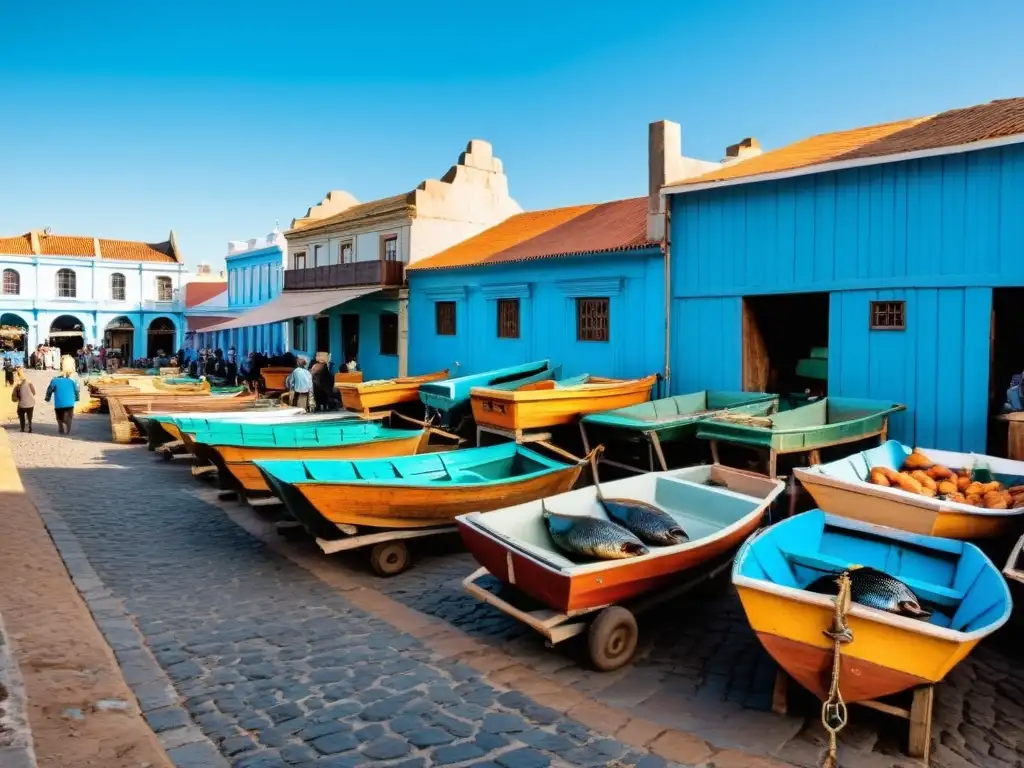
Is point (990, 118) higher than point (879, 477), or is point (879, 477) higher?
point (990, 118)

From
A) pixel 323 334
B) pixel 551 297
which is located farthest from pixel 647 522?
pixel 323 334

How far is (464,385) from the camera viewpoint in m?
15.1

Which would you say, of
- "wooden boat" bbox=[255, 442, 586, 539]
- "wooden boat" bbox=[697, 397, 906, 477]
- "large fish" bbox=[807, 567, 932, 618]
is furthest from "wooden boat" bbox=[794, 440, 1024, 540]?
"wooden boat" bbox=[255, 442, 586, 539]

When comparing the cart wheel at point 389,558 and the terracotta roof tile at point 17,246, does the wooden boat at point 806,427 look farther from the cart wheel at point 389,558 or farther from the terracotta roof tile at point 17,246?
the terracotta roof tile at point 17,246

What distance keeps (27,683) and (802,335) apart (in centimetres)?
1318

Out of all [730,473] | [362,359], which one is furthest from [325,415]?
[730,473]

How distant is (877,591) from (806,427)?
521 centimetres

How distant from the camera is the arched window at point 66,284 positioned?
1934 inches

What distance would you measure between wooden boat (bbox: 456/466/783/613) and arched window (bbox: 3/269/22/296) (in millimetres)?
51852

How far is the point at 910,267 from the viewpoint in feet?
35.3

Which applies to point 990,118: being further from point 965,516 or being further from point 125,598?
point 125,598

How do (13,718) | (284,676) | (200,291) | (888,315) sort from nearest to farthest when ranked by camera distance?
(13,718)
(284,676)
(888,315)
(200,291)

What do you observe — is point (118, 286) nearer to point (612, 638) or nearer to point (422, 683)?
point (422, 683)

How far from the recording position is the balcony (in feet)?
72.5
